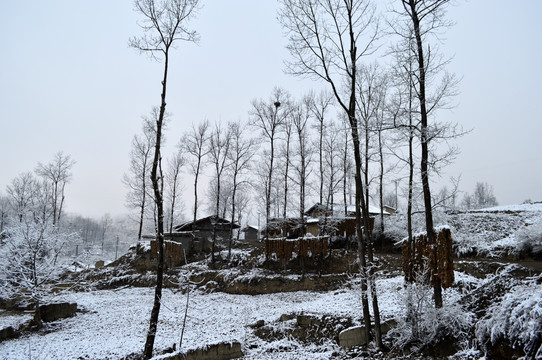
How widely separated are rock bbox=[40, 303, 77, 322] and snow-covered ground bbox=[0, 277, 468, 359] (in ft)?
1.38

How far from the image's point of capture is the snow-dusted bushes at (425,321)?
279 inches

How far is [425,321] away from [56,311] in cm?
1543

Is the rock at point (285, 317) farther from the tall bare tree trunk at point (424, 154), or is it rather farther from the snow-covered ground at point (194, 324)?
the tall bare tree trunk at point (424, 154)

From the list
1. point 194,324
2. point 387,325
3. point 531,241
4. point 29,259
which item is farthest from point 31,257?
point 531,241

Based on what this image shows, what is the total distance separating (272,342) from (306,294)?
648 cm

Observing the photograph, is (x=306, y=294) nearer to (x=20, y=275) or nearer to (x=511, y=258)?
(x=511, y=258)

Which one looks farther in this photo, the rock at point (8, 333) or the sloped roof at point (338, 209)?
the sloped roof at point (338, 209)

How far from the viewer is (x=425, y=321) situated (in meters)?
7.39

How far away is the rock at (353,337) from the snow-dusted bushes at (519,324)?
374 cm

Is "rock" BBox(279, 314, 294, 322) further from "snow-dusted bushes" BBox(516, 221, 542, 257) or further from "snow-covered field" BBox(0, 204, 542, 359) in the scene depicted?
"snow-dusted bushes" BBox(516, 221, 542, 257)

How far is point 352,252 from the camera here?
21.3 meters

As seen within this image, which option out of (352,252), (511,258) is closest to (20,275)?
(352,252)

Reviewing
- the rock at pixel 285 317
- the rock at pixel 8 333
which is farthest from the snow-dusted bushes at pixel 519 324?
the rock at pixel 8 333

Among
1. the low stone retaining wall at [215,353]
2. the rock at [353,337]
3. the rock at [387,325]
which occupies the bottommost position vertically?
the low stone retaining wall at [215,353]
